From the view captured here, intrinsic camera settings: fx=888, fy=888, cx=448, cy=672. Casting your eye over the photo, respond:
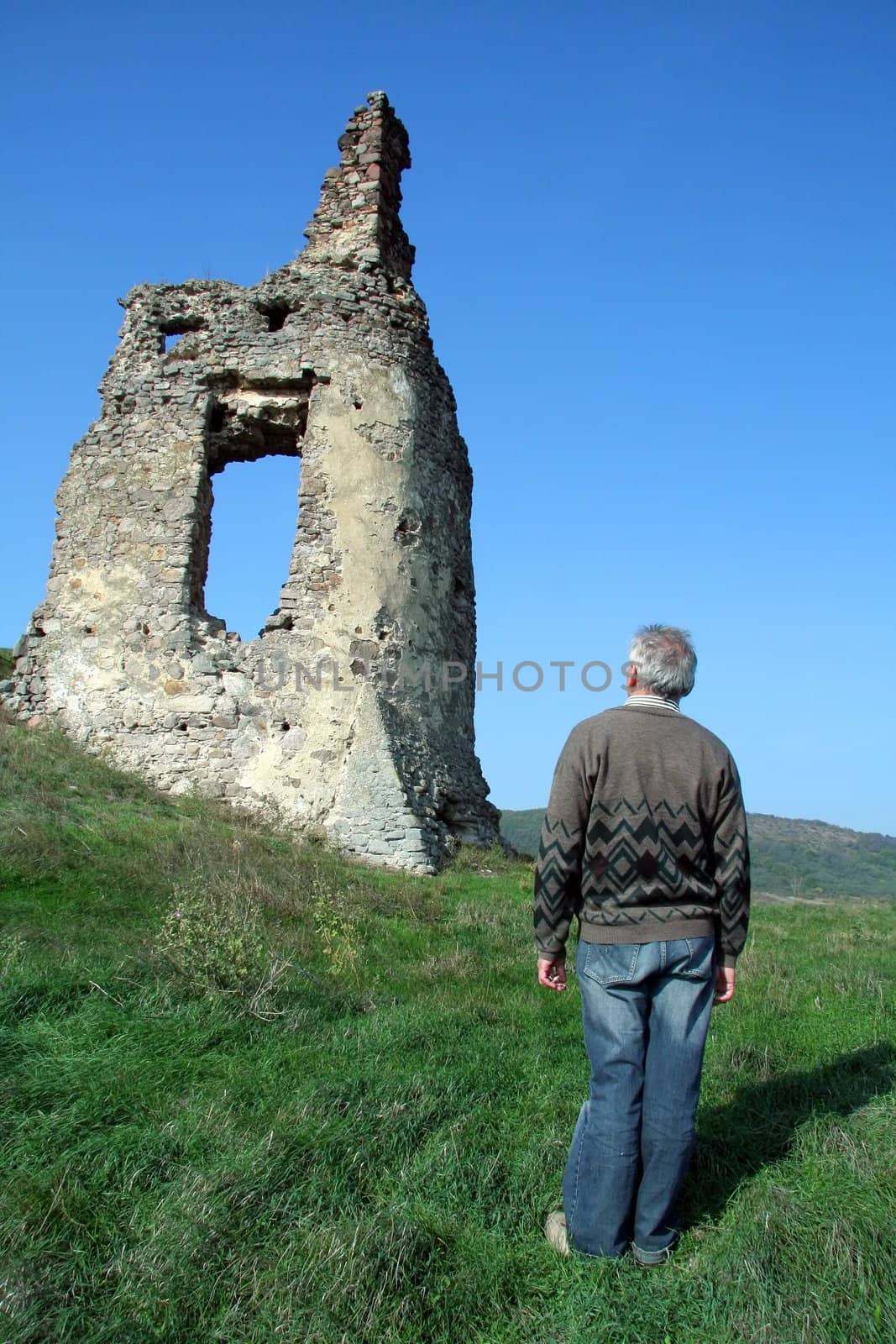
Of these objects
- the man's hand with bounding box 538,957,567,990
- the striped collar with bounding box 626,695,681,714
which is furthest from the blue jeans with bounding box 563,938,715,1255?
the striped collar with bounding box 626,695,681,714

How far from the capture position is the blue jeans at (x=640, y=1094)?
100 inches

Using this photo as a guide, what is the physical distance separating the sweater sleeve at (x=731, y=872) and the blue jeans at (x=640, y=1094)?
10 centimetres

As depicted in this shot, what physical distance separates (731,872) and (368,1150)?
4.77 feet

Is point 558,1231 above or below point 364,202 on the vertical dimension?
below

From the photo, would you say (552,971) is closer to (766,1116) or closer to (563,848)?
(563,848)

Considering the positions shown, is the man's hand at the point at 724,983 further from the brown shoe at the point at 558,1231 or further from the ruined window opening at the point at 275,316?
the ruined window opening at the point at 275,316

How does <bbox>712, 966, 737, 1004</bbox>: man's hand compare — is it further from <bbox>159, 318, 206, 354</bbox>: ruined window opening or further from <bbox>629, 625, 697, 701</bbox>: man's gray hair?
<bbox>159, 318, 206, 354</bbox>: ruined window opening

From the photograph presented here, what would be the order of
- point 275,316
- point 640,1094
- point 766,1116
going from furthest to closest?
point 275,316 → point 766,1116 → point 640,1094

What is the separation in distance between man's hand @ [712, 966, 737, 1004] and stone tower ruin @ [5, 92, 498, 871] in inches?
266

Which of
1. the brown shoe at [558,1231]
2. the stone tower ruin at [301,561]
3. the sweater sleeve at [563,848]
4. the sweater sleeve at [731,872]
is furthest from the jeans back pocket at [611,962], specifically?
the stone tower ruin at [301,561]

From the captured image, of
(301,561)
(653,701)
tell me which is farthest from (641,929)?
(301,561)

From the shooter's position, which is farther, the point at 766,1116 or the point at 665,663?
the point at 766,1116

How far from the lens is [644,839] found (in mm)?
2682

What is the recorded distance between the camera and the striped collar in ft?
9.45
